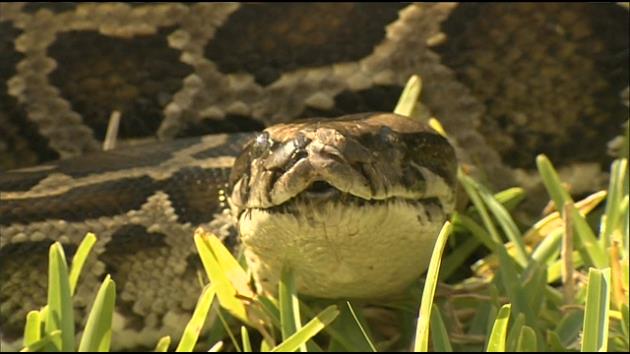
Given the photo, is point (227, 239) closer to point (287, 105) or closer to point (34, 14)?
point (287, 105)

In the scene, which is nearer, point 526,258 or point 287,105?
point 526,258

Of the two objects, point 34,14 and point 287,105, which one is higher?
point 34,14

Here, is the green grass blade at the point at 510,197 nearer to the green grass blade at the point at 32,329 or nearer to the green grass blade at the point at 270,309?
the green grass blade at the point at 270,309

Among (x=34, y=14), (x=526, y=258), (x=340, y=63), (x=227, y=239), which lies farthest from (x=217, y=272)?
(x=34, y=14)

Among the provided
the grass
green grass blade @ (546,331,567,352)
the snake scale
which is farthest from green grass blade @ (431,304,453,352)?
the snake scale

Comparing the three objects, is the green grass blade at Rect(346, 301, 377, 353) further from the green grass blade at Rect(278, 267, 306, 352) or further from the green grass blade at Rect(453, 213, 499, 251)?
the green grass blade at Rect(453, 213, 499, 251)

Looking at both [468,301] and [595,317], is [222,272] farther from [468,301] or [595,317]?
[595,317]
